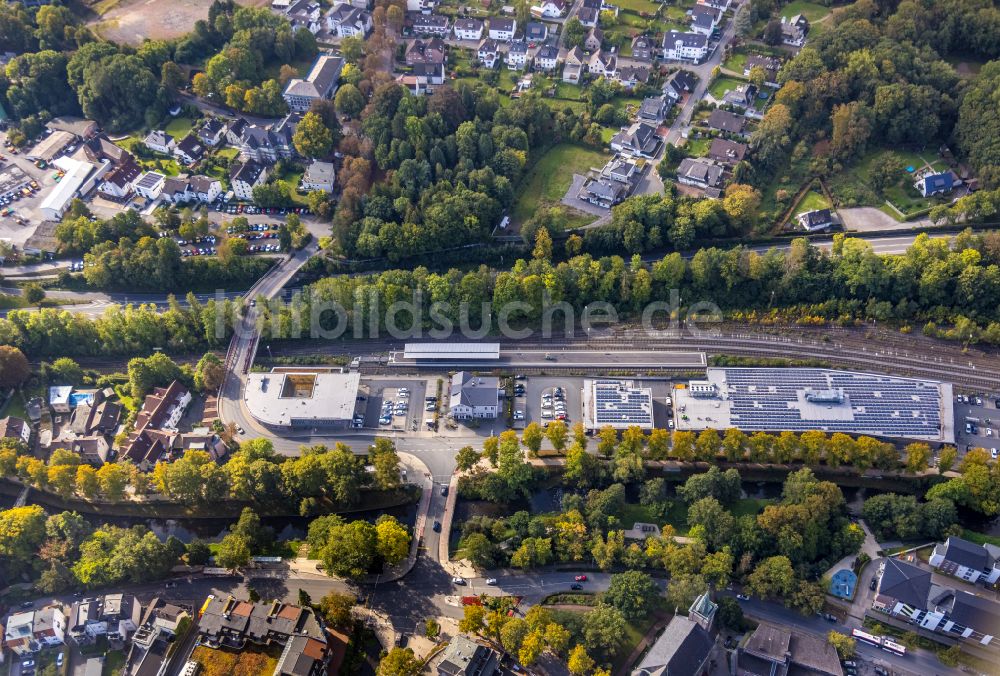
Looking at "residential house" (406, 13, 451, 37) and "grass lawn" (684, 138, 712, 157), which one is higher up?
"residential house" (406, 13, 451, 37)

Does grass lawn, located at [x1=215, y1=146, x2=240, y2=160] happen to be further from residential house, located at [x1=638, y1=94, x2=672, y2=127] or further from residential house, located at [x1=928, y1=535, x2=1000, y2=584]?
residential house, located at [x1=928, y1=535, x2=1000, y2=584]

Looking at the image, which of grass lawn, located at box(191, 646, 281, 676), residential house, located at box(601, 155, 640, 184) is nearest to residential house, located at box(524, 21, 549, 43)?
residential house, located at box(601, 155, 640, 184)

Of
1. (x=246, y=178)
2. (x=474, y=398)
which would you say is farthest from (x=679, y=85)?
(x=246, y=178)

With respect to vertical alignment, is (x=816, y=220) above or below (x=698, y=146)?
below

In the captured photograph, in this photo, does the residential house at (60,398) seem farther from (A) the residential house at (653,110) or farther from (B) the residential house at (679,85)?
(B) the residential house at (679,85)

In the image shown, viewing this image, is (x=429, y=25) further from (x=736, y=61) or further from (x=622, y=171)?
(x=736, y=61)

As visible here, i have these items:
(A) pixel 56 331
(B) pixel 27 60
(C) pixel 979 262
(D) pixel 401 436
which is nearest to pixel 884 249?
(C) pixel 979 262
